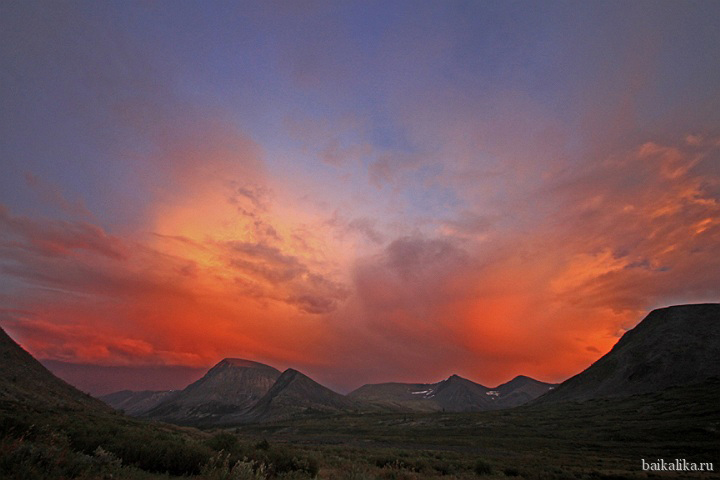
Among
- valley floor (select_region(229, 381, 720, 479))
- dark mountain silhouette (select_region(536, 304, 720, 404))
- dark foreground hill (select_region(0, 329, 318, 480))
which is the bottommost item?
valley floor (select_region(229, 381, 720, 479))

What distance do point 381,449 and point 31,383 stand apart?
193 ft

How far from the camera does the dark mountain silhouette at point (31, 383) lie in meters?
46.4

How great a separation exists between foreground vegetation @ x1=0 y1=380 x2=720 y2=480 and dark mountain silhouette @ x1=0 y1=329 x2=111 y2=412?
8783 mm

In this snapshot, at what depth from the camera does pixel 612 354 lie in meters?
200

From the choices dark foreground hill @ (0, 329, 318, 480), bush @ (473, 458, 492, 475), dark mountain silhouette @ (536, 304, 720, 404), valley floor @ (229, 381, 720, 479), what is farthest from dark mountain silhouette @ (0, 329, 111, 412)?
dark mountain silhouette @ (536, 304, 720, 404)

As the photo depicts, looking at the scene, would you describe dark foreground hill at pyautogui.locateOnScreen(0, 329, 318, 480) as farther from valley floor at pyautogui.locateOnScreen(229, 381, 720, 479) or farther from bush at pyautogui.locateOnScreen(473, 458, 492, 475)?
bush at pyautogui.locateOnScreen(473, 458, 492, 475)

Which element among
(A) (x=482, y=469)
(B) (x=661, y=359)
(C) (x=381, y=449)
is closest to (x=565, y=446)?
(C) (x=381, y=449)

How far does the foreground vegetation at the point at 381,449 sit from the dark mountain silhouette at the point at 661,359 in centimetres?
2911

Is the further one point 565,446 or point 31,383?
point 565,446

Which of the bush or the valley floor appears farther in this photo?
the valley floor

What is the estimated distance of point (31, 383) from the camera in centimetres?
5662

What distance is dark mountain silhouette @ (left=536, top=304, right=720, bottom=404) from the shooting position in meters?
139

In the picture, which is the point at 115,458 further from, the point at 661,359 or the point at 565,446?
the point at 661,359

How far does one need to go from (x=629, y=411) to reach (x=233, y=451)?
410 ft
